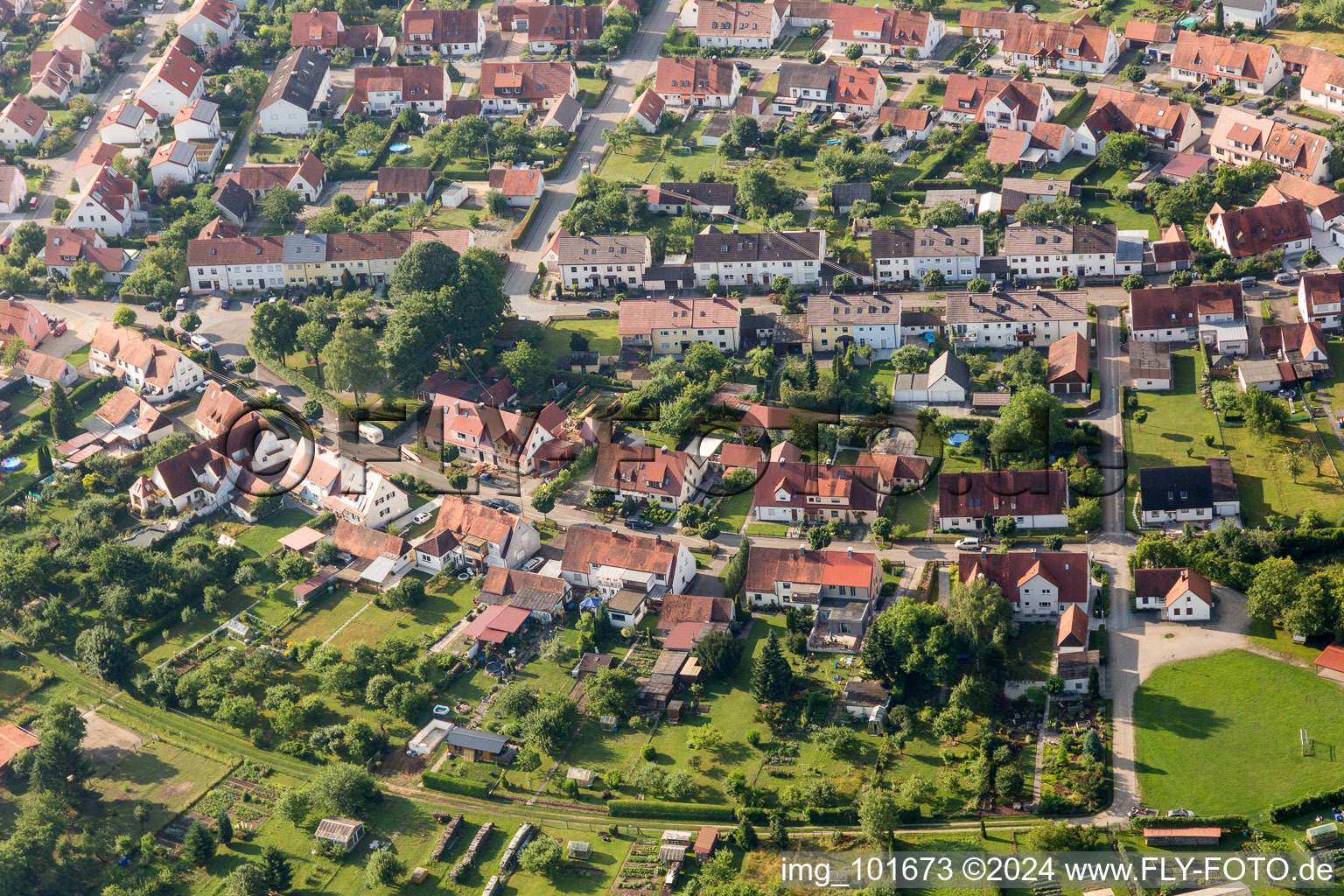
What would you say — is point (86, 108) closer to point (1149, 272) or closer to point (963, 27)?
point (963, 27)

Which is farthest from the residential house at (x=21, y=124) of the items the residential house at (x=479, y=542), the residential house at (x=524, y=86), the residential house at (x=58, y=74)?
the residential house at (x=479, y=542)

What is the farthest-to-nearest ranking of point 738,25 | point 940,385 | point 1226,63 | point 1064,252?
point 738,25 < point 1226,63 < point 1064,252 < point 940,385

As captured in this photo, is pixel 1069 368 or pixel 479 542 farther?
pixel 1069 368

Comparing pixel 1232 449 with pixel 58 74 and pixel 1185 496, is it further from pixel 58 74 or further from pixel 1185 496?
pixel 58 74

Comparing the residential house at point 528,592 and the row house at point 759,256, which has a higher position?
the row house at point 759,256

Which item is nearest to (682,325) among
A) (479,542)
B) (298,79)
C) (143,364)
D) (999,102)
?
(479,542)

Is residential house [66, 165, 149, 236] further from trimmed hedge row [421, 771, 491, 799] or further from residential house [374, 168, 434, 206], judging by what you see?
trimmed hedge row [421, 771, 491, 799]

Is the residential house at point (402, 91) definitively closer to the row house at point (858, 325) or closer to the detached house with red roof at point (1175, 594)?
the row house at point (858, 325)
